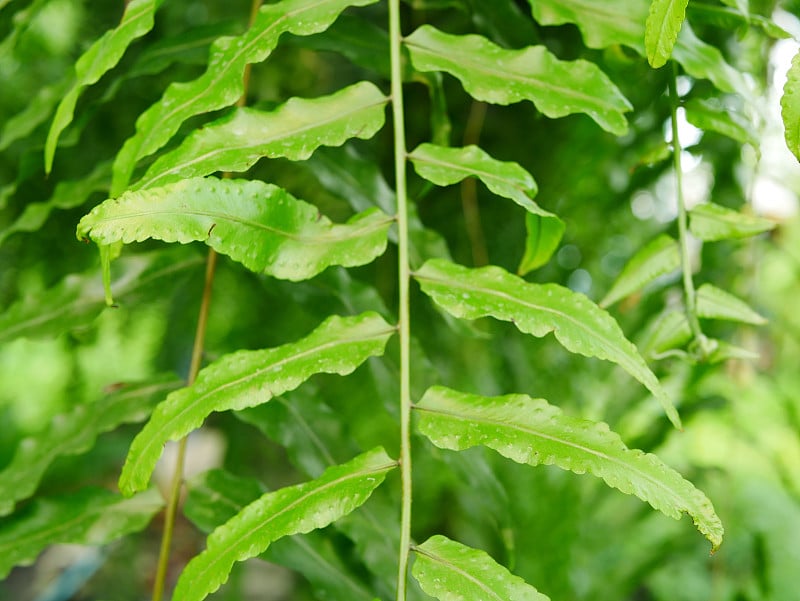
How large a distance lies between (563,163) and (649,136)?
0.12m

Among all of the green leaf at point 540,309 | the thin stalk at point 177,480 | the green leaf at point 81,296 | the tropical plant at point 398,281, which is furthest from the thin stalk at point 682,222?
the green leaf at point 81,296

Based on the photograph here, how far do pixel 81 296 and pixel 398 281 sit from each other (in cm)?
30

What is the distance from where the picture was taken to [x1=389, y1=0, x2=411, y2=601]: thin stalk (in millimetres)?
419

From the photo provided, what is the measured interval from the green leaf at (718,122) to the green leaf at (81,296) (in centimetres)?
47

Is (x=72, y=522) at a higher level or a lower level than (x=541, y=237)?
lower

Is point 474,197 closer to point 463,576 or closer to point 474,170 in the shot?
point 474,170

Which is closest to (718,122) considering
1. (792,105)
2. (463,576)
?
A: (792,105)

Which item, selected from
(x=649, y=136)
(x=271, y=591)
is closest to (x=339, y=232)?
(x=649, y=136)

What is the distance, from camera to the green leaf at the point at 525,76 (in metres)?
0.51

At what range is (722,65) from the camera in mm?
558

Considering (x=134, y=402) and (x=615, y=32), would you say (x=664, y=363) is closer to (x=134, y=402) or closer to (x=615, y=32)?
(x=615, y=32)

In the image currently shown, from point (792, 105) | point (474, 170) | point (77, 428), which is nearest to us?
point (792, 105)

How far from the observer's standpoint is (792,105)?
40cm

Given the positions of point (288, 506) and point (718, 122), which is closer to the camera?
point (288, 506)
